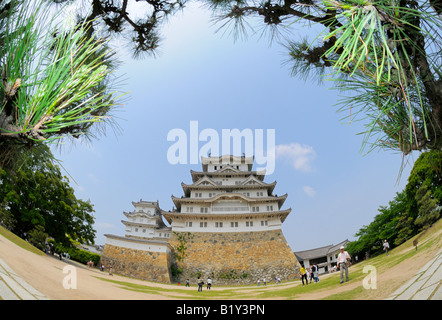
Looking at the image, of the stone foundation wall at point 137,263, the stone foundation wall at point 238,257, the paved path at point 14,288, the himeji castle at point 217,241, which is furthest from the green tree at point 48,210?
the stone foundation wall at point 238,257

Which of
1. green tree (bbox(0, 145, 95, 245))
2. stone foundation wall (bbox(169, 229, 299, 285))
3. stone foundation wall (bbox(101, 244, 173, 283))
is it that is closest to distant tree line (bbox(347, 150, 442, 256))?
green tree (bbox(0, 145, 95, 245))

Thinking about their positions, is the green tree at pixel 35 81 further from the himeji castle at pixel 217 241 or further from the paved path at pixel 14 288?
the himeji castle at pixel 217 241

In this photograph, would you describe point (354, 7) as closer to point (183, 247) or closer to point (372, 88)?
point (372, 88)

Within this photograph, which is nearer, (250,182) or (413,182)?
(413,182)

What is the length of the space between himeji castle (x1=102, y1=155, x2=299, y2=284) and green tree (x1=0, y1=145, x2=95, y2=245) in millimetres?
3555

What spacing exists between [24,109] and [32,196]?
6.76 metres

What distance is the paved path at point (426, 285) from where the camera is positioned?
1120 millimetres

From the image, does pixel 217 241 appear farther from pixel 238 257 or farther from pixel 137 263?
pixel 137 263

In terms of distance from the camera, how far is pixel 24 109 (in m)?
0.88

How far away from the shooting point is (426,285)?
1.25 metres

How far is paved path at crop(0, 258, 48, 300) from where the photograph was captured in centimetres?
118

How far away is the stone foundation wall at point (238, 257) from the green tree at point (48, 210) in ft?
21.2

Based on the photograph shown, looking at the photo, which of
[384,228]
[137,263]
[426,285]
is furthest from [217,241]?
[426,285]
